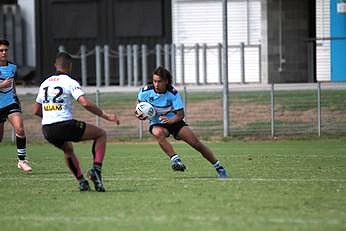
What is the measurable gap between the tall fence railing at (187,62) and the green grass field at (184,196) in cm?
1784

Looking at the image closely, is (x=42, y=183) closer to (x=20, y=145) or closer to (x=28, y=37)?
(x=20, y=145)

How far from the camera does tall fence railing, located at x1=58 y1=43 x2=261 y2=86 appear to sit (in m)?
37.4

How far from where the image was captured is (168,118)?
14.8 meters

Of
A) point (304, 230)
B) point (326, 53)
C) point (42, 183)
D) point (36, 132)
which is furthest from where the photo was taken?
point (326, 53)

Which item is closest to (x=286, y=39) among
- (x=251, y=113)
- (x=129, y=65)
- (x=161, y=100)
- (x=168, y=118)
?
(x=129, y=65)

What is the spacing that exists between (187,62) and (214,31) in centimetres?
170

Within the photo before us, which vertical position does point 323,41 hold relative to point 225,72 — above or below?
above

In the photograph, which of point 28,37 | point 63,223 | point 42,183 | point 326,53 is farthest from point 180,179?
point 28,37

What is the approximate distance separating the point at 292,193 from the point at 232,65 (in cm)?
2538

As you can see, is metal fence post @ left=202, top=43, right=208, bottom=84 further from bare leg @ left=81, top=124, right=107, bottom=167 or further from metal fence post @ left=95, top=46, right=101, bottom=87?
bare leg @ left=81, top=124, right=107, bottom=167

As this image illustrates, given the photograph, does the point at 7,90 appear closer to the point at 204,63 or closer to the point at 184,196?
the point at 184,196

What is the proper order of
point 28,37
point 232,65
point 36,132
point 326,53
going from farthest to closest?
point 28,37 < point 232,65 < point 326,53 < point 36,132

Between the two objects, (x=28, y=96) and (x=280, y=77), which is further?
(x=280, y=77)

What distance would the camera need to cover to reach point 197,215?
10547 mm
